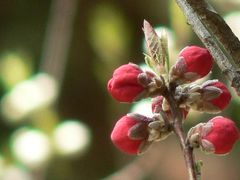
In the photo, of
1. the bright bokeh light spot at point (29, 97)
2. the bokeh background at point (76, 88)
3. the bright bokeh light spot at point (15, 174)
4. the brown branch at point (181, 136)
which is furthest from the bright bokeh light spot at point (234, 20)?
the brown branch at point (181, 136)

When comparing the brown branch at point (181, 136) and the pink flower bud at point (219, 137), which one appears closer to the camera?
the brown branch at point (181, 136)

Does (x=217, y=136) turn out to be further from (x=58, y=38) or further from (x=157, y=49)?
(x=58, y=38)

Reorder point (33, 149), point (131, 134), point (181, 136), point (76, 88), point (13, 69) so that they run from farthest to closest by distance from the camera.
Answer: point (76, 88) → point (13, 69) → point (33, 149) → point (131, 134) → point (181, 136)

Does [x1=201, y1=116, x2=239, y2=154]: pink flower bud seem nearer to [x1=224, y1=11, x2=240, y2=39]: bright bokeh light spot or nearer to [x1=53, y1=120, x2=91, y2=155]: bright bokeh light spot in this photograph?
[x1=224, y1=11, x2=240, y2=39]: bright bokeh light spot

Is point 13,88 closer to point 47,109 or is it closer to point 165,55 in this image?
point 47,109

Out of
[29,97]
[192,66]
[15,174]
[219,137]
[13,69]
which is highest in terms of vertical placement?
[13,69]

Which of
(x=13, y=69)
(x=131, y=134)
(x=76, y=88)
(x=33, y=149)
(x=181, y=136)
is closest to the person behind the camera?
(x=181, y=136)

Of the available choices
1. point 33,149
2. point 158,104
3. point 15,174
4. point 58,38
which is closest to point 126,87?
point 158,104

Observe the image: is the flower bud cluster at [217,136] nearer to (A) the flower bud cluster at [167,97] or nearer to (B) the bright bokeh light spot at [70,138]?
(A) the flower bud cluster at [167,97]

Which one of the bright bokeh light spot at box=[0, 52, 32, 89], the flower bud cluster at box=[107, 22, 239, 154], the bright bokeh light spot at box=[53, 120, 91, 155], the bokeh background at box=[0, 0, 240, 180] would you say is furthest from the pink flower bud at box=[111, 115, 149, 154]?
the bright bokeh light spot at box=[0, 52, 32, 89]
